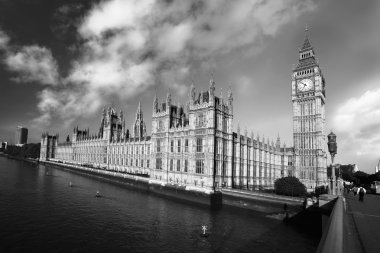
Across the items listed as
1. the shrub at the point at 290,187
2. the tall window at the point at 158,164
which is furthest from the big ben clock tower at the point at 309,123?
the tall window at the point at 158,164

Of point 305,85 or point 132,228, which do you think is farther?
point 305,85

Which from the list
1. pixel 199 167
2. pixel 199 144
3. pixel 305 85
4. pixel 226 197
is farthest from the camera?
pixel 305 85

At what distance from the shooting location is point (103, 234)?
109ft

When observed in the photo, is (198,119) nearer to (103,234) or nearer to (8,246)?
(103,234)

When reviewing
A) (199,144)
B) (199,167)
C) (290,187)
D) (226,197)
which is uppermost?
(199,144)

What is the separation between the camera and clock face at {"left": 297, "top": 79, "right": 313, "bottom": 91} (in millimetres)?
89769

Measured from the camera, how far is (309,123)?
8769cm

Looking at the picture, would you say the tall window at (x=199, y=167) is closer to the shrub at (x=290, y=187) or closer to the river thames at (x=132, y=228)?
the river thames at (x=132, y=228)

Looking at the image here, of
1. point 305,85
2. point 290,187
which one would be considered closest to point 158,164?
point 290,187

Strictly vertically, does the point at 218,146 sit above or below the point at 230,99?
below

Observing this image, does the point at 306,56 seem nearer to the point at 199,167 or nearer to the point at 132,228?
the point at 199,167

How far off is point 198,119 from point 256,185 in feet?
107

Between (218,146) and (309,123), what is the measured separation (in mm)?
44695

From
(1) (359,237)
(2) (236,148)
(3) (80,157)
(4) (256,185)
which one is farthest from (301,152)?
(3) (80,157)
